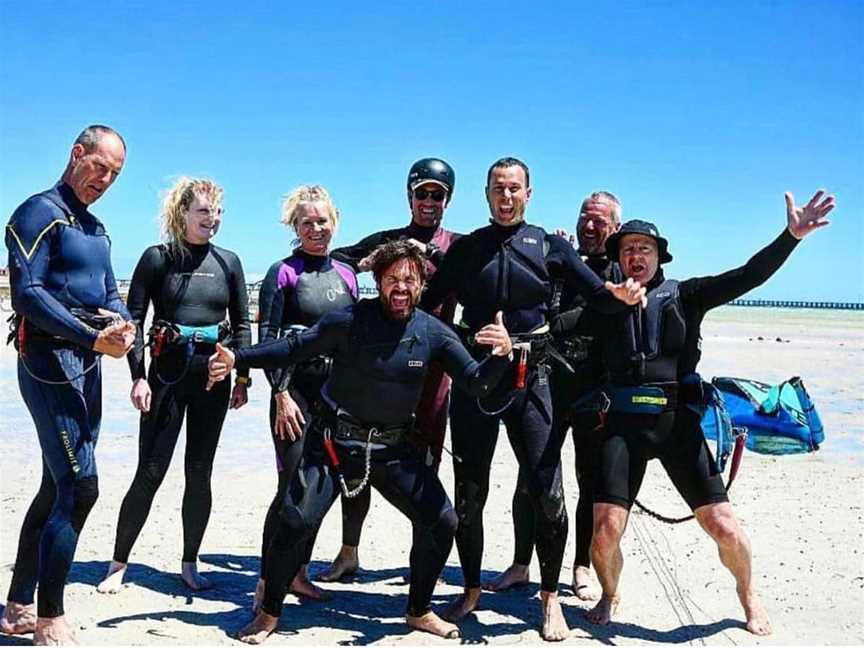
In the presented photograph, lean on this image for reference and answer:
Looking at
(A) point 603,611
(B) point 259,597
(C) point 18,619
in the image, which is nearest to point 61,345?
(C) point 18,619

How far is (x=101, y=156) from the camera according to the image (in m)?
4.54

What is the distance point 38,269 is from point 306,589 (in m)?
2.68

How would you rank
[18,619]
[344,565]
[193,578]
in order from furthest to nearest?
1. [344,565]
2. [193,578]
3. [18,619]

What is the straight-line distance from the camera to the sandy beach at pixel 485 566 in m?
5.00

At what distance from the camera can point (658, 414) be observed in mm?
5066

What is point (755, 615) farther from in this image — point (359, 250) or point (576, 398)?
point (359, 250)

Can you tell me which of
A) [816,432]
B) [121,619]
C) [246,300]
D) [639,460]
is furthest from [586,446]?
[816,432]

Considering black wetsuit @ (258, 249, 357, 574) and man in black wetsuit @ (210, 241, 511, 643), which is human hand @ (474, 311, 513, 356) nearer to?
man in black wetsuit @ (210, 241, 511, 643)

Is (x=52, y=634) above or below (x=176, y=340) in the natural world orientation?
below

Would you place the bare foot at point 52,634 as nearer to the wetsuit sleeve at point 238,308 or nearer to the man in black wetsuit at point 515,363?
the wetsuit sleeve at point 238,308

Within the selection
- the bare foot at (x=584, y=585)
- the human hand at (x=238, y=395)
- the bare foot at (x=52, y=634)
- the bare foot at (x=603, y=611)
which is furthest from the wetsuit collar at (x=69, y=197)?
the bare foot at (x=584, y=585)

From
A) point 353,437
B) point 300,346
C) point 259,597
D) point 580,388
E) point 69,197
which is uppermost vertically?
point 69,197

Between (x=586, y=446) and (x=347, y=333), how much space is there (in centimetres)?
197

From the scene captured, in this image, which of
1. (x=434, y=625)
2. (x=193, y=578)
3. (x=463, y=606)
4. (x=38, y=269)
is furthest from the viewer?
(x=193, y=578)
